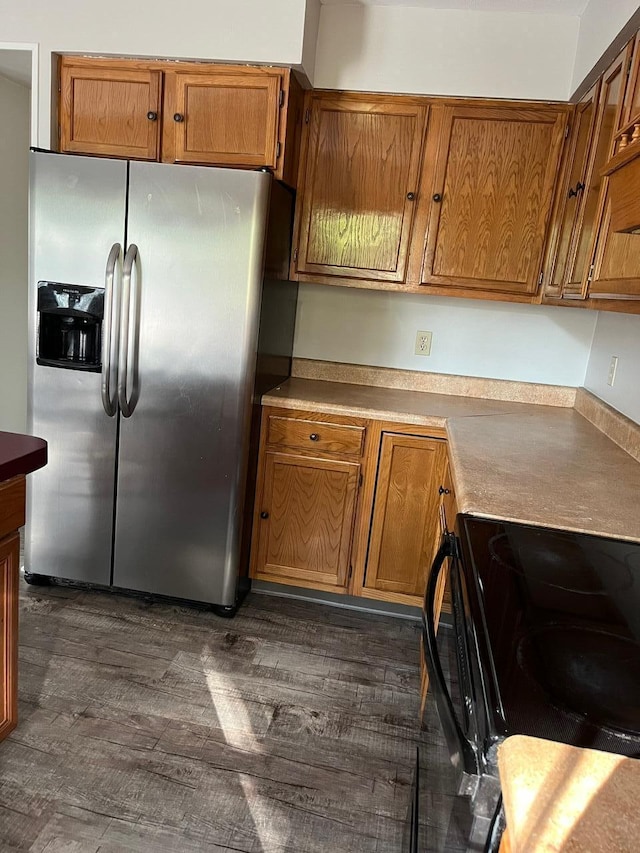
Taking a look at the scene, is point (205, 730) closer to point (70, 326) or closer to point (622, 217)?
point (70, 326)

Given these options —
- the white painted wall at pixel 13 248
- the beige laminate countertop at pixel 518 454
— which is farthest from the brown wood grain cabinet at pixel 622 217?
the white painted wall at pixel 13 248

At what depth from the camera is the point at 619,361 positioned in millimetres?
2439

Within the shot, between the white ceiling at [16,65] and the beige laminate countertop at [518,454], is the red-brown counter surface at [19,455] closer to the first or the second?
the beige laminate countertop at [518,454]

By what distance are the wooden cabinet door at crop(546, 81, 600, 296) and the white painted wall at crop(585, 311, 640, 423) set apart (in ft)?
0.94

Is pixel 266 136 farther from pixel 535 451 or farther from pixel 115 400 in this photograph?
pixel 535 451

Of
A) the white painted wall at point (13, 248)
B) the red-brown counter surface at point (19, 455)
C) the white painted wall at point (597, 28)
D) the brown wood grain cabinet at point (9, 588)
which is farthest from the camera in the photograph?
the white painted wall at point (13, 248)

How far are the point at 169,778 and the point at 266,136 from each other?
87.7 inches

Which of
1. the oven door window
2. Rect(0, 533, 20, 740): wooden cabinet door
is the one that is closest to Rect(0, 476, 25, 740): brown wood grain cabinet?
Rect(0, 533, 20, 740): wooden cabinet door

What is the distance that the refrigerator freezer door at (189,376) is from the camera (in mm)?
2301

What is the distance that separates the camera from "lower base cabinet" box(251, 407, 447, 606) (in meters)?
2.54

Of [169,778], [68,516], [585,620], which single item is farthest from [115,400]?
[585,620]

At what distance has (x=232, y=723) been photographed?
1998 millimetres

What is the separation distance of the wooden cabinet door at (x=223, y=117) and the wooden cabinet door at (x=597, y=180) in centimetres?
116

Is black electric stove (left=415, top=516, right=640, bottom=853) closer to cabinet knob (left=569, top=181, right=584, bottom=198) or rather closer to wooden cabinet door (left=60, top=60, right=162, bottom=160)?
cabinet knob (left=569, top=181, right=584, bottom=198)
